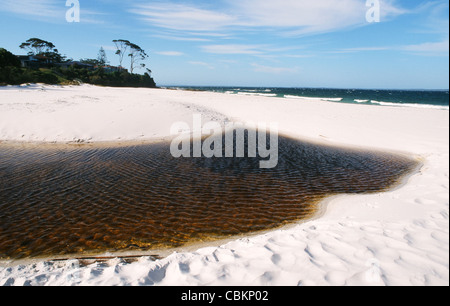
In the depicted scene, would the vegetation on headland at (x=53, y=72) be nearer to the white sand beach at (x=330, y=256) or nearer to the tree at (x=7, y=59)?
the tree at (x=7, y=59)

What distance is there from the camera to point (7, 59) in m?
42.8

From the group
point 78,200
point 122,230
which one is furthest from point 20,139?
point 122,230

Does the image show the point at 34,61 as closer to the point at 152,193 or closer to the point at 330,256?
the point at 152,193

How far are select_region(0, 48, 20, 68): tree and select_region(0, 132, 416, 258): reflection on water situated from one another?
133 ft

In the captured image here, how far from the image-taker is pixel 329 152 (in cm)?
1360

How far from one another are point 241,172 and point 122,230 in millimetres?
5513

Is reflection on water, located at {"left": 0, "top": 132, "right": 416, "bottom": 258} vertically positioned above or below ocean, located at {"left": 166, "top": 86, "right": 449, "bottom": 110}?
below

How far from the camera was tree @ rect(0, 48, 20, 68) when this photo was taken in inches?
1633

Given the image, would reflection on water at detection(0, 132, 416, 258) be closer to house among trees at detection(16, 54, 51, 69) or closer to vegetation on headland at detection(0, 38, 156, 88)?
vegetation on headland at detection(0, 38, 156, 88)

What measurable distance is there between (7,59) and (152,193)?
52.2 metres

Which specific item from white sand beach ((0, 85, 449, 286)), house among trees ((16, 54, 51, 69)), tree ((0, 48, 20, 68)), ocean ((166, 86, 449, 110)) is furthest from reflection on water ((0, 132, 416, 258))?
house among trees ((16, 54, 51, 69))

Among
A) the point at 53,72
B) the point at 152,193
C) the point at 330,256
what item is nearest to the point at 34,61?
the point at 53,72

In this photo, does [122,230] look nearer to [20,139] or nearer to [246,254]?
[246,254]
